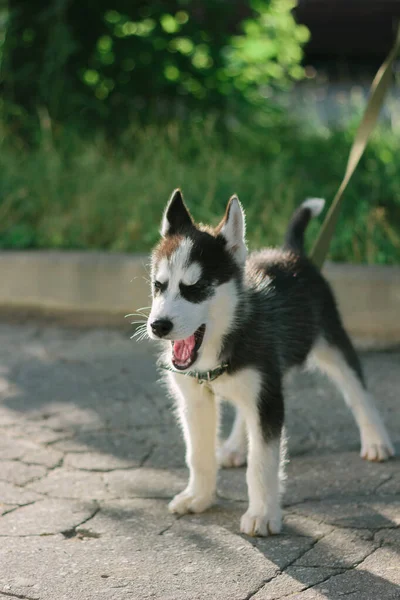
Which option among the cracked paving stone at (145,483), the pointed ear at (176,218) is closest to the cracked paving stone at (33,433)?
the cracked paving stone at (145,483)

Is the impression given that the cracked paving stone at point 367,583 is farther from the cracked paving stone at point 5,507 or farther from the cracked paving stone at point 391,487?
the cracked paving stone at point 5,507

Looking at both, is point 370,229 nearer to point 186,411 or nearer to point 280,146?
point 280,146

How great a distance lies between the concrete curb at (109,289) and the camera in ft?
19.7

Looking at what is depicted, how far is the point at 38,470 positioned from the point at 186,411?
0.92 metres

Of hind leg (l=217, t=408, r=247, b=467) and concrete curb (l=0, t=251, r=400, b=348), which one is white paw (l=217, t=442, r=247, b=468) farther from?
concrete curb (l=0, t=251, r=400, b=348)

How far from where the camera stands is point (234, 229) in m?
3.57

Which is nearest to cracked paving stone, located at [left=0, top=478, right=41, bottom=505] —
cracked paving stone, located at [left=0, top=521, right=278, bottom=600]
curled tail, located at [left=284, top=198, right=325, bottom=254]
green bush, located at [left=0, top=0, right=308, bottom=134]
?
cracked paving stone, located at [left=0, top=521, right=278, bottom=600]

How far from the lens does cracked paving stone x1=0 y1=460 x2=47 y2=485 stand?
4203mm

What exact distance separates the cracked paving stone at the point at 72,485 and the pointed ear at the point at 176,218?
1.22 meters

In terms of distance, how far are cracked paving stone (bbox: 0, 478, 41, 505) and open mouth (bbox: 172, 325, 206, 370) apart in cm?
103

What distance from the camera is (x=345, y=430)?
4789mm

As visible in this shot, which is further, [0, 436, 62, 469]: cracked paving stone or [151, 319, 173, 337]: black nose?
[0, 436, 62, 469]: cracked paving stone

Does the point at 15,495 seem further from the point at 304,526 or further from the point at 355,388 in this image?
the point at 355,388

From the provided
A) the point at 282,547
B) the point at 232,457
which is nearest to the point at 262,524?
the point at 282,547
